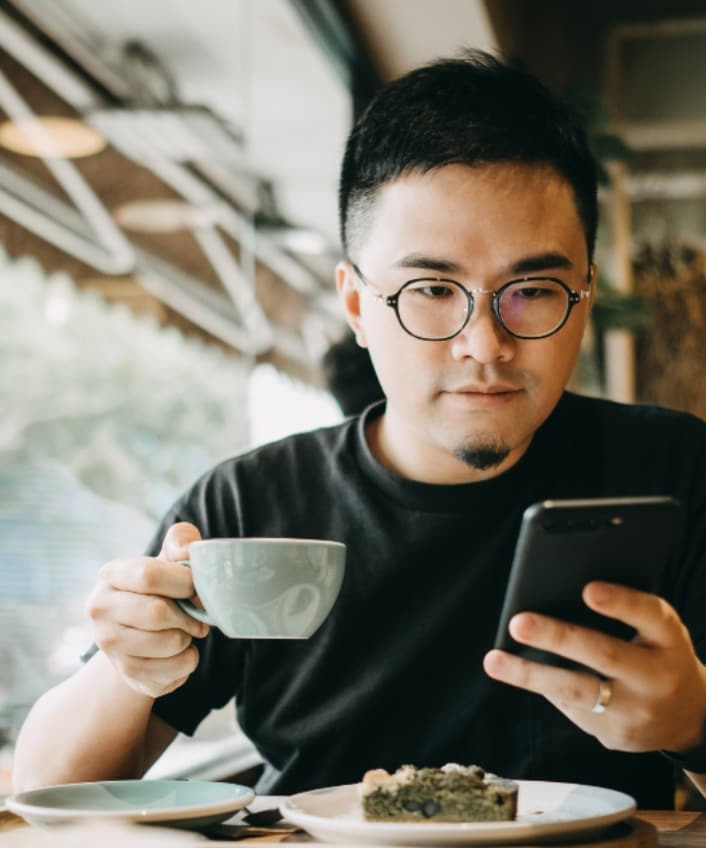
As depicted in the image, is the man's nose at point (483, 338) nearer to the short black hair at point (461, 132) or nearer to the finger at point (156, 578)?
the short black hair at point (461, 132)

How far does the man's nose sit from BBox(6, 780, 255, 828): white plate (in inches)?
20.4

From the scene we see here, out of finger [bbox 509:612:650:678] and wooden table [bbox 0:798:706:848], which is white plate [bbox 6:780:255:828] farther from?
finger [bbox 509:612:650:678]

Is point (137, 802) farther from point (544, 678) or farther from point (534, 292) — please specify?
point (534, 292)

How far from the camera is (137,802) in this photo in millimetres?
967

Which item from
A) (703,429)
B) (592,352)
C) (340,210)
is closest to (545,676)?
(703,429)

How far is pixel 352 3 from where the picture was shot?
3.32 meters

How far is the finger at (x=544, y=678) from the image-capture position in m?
0.90

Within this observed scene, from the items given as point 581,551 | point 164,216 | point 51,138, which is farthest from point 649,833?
point 164,216

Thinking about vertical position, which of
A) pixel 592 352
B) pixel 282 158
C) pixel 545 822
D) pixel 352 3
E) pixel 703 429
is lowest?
pixel 545 822

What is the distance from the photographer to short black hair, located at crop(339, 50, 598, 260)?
1329mm

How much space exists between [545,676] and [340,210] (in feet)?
2.51

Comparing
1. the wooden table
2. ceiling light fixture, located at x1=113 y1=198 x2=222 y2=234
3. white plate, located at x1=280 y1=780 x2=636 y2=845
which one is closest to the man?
the wooden table

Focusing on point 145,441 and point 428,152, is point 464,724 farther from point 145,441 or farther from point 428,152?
point 145,441

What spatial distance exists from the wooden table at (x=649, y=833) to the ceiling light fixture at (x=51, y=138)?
1.06 metres
